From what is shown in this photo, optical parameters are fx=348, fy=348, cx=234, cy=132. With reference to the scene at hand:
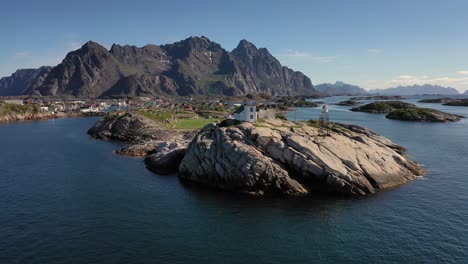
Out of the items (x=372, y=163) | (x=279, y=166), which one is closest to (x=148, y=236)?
(x=279, y=166)

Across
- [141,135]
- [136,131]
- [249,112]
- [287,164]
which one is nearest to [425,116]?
[249,112]

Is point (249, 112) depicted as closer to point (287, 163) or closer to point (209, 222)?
point (287, 163)

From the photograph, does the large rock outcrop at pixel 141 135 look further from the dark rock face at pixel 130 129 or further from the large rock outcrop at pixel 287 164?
the large rock outcrop at pixel 287 164

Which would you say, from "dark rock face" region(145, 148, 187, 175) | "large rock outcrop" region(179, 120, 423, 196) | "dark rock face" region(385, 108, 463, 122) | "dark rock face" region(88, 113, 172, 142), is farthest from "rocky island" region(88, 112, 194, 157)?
"dark rock face" region(385, 108, 463, 122)

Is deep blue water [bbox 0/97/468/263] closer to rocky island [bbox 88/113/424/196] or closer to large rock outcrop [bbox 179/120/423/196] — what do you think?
rocky island [bbox 88/113/424/196]

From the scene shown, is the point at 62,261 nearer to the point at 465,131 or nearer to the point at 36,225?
the point at 36,225

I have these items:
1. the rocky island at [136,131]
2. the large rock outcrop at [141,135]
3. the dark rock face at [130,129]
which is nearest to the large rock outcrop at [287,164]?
the large rock outcrop at [141,135]
